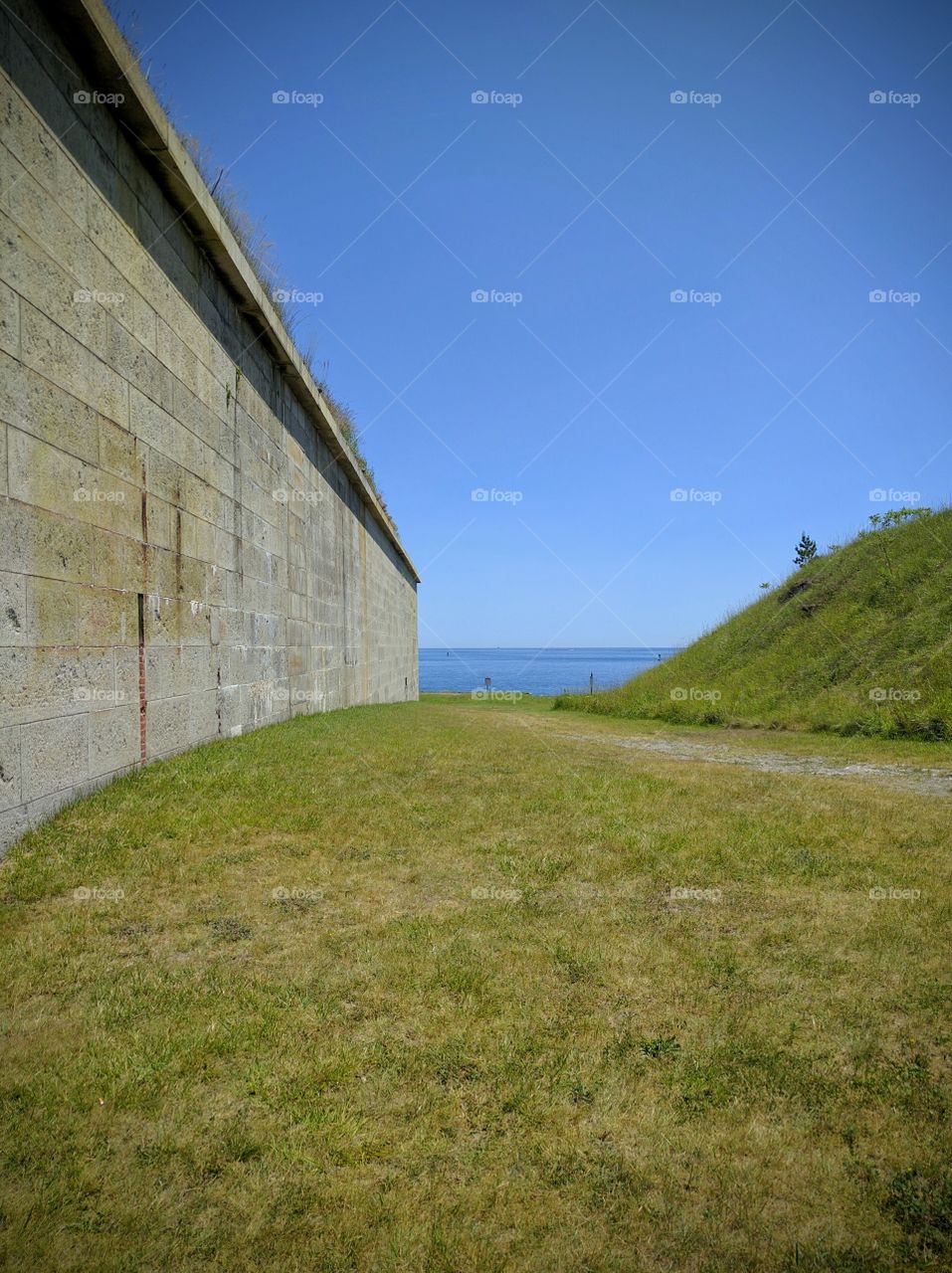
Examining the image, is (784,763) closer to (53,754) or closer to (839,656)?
(839,656)

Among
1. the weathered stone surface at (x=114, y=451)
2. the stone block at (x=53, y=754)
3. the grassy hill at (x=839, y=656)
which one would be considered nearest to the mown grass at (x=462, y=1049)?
the stone block at (x=53, y=754)

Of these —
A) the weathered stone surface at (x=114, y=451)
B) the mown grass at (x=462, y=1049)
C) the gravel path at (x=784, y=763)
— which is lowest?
the gravel path at (x=784, y=763)

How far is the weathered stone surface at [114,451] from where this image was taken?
4668 mm

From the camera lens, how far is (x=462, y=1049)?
295cm

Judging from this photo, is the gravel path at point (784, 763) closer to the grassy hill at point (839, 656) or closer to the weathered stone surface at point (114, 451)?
the grassy hill at point (839, 656)

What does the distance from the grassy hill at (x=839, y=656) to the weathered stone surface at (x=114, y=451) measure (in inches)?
528

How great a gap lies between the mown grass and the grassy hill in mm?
12266

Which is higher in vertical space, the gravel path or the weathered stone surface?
the weathered stone surface

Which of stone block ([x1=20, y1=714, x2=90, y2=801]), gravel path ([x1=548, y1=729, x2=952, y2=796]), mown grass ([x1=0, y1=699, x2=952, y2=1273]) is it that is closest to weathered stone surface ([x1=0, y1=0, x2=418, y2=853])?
stone block ([x1=20, y1=714, x2=90, y2=801])

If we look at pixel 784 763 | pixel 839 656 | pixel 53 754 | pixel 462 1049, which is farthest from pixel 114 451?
pixel 839 656

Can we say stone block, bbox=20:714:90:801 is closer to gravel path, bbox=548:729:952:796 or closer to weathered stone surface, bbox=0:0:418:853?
weathered stone surface, bbox=0:0:418:853

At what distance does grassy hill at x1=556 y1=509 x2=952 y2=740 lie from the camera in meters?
16.5

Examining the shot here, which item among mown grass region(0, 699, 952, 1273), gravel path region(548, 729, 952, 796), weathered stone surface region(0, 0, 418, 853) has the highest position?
weathered stone surface region(0, 0, 418, 853)

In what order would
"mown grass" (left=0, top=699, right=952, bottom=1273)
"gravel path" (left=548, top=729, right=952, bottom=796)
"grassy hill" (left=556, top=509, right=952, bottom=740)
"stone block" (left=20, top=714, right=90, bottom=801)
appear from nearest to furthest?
"mown grass" (left=0, top=699, right=952, bottom=1273), "stone block" (left=20, top=714, right=90, bottom=801), "gravel path" (left=548, top=729, right=952, bottom=796), "grassy hill" (left=556, top=509, right=952, bottom=740)
